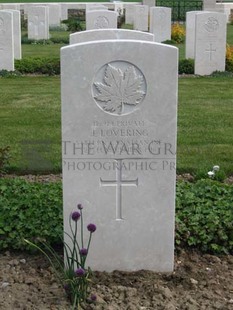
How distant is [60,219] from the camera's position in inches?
201

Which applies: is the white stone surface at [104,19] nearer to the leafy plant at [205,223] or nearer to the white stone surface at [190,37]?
the white stone surface at [190,37]

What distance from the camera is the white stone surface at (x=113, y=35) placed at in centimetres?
539

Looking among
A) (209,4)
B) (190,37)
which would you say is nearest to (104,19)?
(190,37)

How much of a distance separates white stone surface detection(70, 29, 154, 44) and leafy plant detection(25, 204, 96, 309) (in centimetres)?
Answer: 149

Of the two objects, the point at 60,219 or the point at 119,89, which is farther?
the point at 60,219

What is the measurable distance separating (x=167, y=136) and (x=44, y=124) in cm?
518

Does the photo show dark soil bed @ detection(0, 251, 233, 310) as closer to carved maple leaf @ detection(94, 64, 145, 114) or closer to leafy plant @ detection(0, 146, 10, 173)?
carved maple leaf @ detection(94, 64, 145, 114)

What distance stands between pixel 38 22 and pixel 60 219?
700 inches

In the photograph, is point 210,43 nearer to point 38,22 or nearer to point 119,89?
point 38,22

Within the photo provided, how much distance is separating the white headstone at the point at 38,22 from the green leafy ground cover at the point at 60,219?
17.2 m

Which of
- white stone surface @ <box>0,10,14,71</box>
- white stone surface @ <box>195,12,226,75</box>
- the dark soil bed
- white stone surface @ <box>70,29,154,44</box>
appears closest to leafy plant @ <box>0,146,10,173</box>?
white stone surface @ <box>70,29,154,44</box>

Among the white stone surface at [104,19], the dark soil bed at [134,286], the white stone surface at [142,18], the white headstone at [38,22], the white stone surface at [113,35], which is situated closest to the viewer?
the dark soil bed at [134,286]

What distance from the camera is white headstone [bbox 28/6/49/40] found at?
2217 centimetres

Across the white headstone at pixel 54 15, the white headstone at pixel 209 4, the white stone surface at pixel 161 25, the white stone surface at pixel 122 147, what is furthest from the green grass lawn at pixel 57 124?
the white headstone at pixel 209 4
